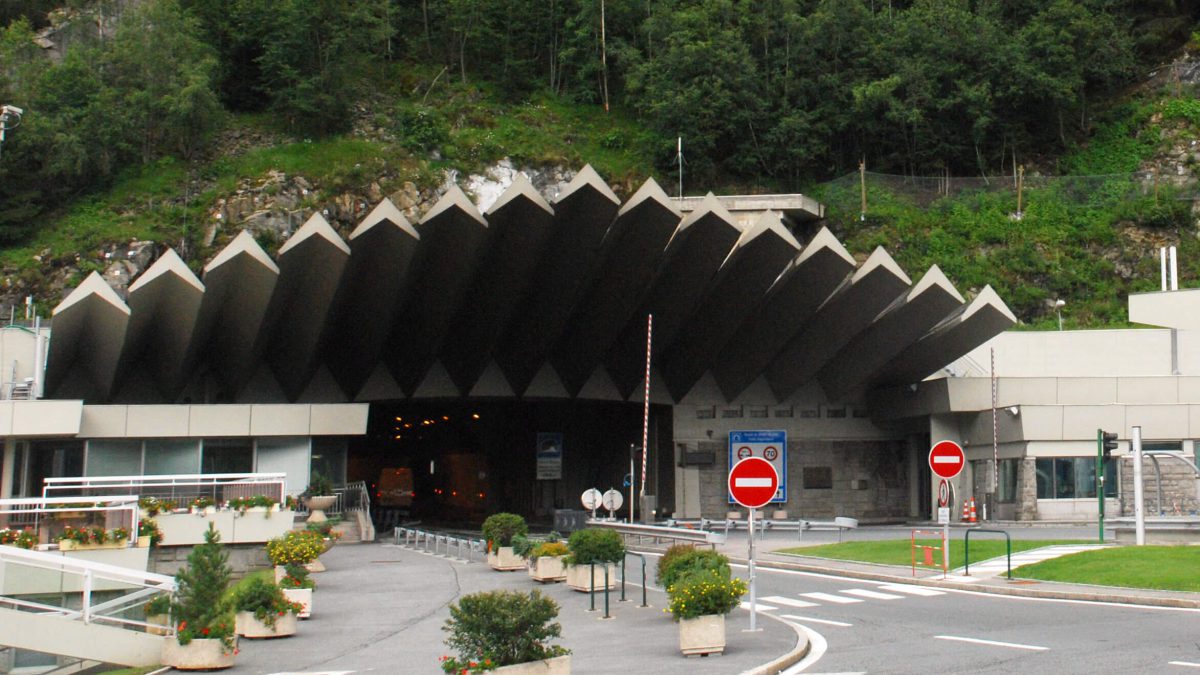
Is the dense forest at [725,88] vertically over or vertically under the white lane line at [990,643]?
over

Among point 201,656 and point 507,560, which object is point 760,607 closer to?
point 507,560

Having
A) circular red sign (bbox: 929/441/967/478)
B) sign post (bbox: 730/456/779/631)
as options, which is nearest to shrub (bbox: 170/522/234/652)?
sign post (bbox: 730/456/779/631)

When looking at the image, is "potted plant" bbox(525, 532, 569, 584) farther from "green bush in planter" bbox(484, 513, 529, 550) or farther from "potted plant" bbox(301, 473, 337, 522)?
"potted plant" bbox(301, 473, 337, 522)

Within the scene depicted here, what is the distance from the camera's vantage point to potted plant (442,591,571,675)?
13344 mm

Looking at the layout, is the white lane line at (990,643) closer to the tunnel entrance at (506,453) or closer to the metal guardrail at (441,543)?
the metal guardrail at (441,543)

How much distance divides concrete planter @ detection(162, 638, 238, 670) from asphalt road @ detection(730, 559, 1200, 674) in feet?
24.1

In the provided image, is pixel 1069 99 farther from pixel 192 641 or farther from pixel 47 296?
pixel 192 641

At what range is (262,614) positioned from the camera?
18.5 metres

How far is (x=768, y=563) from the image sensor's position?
28.7 m

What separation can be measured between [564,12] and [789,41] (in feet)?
66.7

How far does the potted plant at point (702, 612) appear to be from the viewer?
50.3 ft

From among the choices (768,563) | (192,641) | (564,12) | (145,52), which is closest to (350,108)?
(145,52)

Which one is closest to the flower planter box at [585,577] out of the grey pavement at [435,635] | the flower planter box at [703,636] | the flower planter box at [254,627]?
the grey pavement at [435,635]

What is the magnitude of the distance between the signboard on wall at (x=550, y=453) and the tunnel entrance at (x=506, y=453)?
1.9 inches
